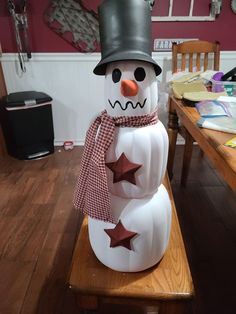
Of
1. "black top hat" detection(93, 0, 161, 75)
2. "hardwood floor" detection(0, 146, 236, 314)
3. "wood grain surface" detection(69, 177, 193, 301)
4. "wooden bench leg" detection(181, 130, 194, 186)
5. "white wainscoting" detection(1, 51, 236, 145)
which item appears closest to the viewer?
"black top hat" detection(93, 0, 161, 75)

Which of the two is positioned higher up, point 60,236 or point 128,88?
point 128,88

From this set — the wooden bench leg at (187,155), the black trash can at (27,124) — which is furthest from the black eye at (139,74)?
the black trash can at (27,124)

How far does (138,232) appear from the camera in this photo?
0.64 meters

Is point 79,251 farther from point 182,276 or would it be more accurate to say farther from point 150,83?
point 150,83

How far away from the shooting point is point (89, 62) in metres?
2.05

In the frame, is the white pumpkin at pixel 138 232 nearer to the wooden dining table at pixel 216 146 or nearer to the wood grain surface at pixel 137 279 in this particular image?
the wood grain surface at pixel 137 279

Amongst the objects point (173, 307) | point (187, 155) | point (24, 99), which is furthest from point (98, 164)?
point (24, 99)

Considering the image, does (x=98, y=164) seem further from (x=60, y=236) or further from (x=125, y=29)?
(x=60, y=236)

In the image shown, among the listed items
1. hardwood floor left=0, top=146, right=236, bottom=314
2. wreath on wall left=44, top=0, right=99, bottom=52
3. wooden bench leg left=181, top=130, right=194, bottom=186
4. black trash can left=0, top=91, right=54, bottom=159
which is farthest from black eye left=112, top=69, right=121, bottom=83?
wreath on wall left=44, top=0, right=99, bottom=52

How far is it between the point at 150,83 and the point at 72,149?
174cm

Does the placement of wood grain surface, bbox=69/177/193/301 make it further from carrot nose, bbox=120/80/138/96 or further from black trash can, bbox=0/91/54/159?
black trash can, bbox=0/91/54/159

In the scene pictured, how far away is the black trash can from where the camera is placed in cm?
188

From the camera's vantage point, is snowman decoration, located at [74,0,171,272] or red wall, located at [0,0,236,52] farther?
red wall, located at [0,0,236,52]

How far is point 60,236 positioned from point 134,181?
32.6 inches
